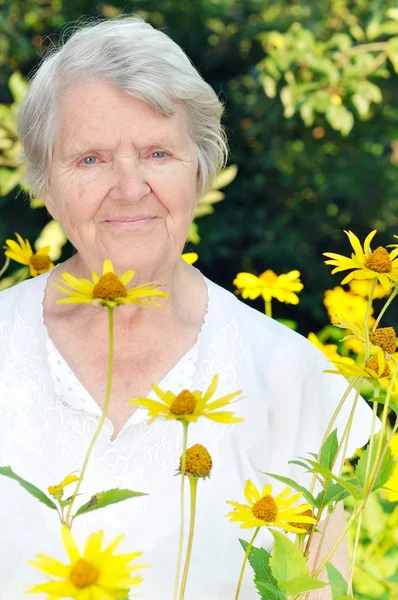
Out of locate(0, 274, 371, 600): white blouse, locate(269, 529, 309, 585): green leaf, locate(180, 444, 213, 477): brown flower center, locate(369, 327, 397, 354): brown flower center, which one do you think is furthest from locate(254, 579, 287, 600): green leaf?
locate(0, 274, 371, 600): white blouse

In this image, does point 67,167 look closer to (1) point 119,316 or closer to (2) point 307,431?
(1) point 119,316

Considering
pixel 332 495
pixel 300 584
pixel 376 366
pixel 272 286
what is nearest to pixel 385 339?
pixel 376 366

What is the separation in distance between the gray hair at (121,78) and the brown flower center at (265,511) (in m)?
0.65

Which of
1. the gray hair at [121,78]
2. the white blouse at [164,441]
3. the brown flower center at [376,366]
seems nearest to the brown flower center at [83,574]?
the brown flower center at [376,366]

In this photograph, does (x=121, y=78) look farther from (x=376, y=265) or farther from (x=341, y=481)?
(x=341, y=481)

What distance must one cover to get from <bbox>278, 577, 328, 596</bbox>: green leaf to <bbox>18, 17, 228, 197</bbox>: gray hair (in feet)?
2.37

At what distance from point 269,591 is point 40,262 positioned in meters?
0.87

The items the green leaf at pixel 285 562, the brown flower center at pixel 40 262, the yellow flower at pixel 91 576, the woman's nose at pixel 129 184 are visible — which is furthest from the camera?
the brown flower center at pixel 40 262

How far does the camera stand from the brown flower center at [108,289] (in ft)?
2.31

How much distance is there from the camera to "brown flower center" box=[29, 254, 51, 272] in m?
1.51

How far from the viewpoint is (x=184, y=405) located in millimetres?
658

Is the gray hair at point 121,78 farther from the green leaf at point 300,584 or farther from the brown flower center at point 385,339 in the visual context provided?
the green leaf at point 300,584

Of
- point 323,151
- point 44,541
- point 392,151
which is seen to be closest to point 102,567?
point 44,541

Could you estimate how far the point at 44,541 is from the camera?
4.11ft
